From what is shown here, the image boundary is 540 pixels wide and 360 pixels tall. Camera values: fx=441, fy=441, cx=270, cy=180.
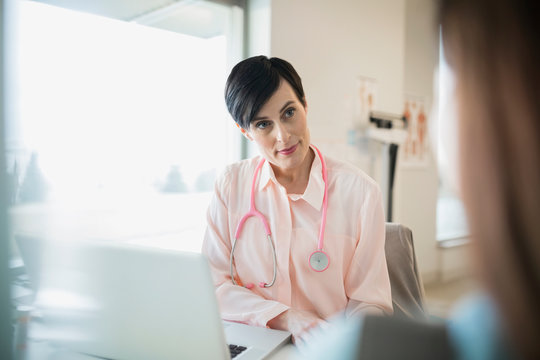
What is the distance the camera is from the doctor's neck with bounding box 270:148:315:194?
152cm

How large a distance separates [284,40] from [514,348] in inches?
89.2

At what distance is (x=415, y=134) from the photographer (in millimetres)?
3914

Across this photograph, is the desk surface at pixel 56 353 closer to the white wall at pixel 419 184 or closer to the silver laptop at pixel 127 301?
the silver laptop at pixel 127 301

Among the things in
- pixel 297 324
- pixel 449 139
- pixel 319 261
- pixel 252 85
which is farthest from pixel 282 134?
pixel 449 139

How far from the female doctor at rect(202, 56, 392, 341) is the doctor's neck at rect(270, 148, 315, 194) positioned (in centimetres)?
2

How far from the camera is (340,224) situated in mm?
1392

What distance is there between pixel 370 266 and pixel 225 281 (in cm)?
45

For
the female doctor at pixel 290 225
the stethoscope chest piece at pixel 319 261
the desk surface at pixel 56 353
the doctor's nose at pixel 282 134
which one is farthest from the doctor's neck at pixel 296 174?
the desk surface at pixel 56 353

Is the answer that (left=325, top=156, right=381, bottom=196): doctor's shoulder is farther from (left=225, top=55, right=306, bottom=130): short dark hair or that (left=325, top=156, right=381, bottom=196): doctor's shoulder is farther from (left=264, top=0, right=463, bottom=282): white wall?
(left=264, top=0, right=463, bottom=282): white wall

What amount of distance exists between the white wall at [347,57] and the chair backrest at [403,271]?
2.62 feet

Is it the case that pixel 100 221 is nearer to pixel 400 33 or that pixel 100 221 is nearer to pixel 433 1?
pixel 433 1

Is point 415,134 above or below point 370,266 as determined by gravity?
above

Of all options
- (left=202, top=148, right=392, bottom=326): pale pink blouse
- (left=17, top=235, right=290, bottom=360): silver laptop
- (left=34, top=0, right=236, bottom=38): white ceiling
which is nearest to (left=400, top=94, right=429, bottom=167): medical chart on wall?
(left=34, top=0, right=236, bottom=38): white ceiling

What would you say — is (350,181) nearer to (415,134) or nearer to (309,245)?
(309,245)
